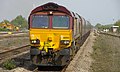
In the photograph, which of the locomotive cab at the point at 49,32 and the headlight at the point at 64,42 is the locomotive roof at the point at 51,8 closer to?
the locomotive cab at the point at 49,32

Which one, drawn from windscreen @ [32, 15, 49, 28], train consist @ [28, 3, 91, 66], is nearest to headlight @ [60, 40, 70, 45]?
train consist @ [28, 3, 91, 66]

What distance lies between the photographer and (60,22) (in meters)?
15.7

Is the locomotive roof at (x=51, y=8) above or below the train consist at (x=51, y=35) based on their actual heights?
above

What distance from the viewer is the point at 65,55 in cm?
1532

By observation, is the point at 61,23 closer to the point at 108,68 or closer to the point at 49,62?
the point at 49,62

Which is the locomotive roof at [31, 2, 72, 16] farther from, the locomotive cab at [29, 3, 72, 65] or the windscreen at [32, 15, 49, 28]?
the windscreen at [32, 15, 49, 28]

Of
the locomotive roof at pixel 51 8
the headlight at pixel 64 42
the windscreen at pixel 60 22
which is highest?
the locomotive roof at pixel 51 8

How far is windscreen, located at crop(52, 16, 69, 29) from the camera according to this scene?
15.7 metres

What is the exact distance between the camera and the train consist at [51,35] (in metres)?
15.3

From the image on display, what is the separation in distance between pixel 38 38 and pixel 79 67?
2.93 metres

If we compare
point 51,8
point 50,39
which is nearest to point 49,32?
point 50,39

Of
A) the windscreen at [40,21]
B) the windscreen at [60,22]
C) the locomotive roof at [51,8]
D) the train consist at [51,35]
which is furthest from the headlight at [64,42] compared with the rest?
the locomotive roof at [51,8]

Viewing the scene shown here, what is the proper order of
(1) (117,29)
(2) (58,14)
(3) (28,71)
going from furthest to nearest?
(1) (117,29), (2) (58,14), (3) (28,71)

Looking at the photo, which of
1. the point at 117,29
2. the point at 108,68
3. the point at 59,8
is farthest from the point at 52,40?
the point at 117,29
